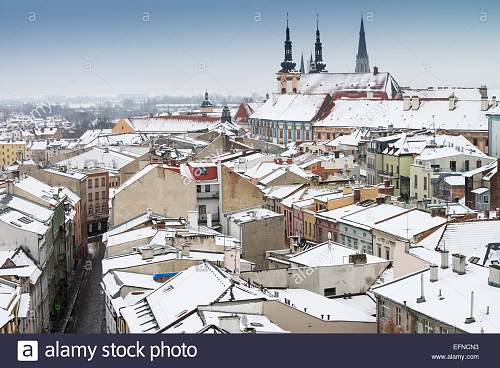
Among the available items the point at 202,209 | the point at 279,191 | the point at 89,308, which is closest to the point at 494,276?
the point at 89,308

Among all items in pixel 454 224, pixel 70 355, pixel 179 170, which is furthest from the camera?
pixel 179 170

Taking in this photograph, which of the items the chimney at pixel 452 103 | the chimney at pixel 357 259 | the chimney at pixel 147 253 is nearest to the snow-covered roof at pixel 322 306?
the chimney at pixel 357 259

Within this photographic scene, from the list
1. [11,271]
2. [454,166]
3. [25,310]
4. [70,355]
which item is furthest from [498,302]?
[454,166]

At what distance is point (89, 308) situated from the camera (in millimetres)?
15172

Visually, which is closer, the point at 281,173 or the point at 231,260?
the point at 231,260

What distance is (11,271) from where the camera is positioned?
42.6 ft

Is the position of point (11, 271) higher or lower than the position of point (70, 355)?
lower

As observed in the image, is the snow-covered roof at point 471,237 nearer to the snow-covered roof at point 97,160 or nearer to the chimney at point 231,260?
the chimney at point 231,260

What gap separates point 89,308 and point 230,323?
26.2 ft

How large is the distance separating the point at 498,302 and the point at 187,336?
10.6 ft

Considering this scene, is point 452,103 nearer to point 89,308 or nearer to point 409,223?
point 409,223

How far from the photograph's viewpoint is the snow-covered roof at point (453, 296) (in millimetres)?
7867

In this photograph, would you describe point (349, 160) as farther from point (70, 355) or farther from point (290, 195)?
point (70, 355)

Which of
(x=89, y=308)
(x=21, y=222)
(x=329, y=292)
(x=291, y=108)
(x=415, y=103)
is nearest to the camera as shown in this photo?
(x=329, y=292)
